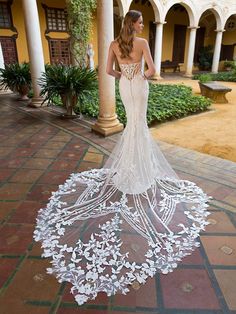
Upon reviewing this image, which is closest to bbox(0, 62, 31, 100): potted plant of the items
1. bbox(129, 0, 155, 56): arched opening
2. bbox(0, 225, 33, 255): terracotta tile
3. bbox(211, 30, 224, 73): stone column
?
bbox(0, 225, 33, 255): terracotta tile

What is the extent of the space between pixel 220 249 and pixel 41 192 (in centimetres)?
176

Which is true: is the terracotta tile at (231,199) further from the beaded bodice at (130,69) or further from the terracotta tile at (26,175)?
the terracotta tile at (26,175)

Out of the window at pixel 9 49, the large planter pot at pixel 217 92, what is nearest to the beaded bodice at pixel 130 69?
the large planter pot at pixel 217 92

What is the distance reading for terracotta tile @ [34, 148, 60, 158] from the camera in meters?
3.53

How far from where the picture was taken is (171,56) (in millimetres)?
17344

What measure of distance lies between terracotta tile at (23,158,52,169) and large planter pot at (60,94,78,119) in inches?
85.2

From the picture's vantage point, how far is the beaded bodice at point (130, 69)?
2312 millimetres

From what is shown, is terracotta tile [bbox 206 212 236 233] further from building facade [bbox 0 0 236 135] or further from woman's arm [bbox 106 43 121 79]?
building facade [bbox 0 0 236 135]

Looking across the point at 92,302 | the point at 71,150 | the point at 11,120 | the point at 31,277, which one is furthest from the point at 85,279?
the point at 11,120

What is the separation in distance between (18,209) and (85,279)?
1.04 meters

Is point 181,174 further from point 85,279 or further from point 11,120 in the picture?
point 11,120

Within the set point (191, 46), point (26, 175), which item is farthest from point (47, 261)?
point (191, 46)

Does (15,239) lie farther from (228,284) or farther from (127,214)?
(228,284)

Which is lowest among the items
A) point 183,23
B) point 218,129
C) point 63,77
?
point 218,129
